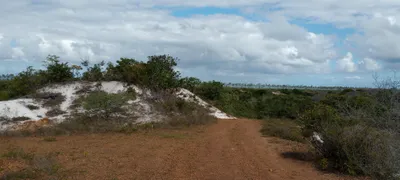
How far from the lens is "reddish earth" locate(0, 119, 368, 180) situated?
896 centimetres

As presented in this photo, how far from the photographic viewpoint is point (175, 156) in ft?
36.1

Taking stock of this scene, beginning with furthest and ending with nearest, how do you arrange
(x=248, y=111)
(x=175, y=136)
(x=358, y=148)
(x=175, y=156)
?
(x=248, y=111) → (x=175, y=136) → (x=175, y=156) → (x=358, y=148)

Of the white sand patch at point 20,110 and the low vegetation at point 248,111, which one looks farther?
the white sand patch at point 20,110

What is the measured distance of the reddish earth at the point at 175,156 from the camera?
353 inches

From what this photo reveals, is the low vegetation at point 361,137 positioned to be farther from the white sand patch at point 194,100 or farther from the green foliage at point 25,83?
the green foliage at point 25,83

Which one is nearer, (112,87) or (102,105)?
(102,105)

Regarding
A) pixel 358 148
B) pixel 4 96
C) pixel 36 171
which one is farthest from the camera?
pixel 4 96

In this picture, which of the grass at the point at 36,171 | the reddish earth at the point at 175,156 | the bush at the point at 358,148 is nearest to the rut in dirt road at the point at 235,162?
the reddish earth at the point at 175,156

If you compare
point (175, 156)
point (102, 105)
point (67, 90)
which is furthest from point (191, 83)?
point (175, 156)

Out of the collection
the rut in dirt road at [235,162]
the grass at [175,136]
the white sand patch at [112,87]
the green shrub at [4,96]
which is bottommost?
the grass at [175,136]

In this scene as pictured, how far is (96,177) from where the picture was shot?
845cm

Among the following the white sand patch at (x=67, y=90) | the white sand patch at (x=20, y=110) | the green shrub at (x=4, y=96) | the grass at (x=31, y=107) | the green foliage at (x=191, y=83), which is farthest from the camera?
the green foliage at (x=191, y=83)

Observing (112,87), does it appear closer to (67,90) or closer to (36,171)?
(67,90)

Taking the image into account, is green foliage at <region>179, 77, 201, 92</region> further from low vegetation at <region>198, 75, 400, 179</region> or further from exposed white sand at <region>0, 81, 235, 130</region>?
low vegetation at <region>198, 75, 400, 179</region>
